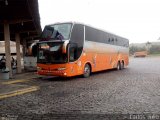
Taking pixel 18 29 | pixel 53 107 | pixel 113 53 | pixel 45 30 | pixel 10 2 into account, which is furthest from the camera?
pixel 18 29

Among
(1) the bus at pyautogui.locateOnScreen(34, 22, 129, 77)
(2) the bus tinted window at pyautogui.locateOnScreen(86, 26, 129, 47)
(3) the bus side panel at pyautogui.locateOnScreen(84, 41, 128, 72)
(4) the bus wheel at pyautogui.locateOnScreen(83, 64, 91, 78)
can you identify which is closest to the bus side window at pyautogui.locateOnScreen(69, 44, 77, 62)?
(1) the bus at pyautogui.locateOnScreen(34, 22, 129, 77)

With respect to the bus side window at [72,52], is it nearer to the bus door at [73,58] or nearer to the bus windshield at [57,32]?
the bus door at [73,58]

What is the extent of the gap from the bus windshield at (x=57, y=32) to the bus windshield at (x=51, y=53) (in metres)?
0.44

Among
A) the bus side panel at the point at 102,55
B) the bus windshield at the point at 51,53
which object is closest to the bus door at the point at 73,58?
the bus windshield at the point at 51,53

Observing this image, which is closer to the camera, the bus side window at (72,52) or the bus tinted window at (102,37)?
the bus side window at (72,52)

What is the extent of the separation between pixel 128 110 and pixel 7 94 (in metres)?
5.60

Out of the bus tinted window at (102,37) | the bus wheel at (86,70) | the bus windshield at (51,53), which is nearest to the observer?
the bus windshield at (51,53)

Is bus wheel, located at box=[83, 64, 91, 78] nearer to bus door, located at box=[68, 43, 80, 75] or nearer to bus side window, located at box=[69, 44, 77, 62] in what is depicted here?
bus door, located at box=[68, 43, 80, 75]

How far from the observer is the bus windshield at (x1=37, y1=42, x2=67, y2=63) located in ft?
52.1

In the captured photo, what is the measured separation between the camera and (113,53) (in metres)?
23.6

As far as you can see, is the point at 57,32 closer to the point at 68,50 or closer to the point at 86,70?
the point at 68,50

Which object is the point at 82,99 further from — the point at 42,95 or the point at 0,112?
the point at 0,112

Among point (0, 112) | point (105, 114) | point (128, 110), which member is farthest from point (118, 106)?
point (0, 112)

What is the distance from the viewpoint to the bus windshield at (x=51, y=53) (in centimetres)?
1587
